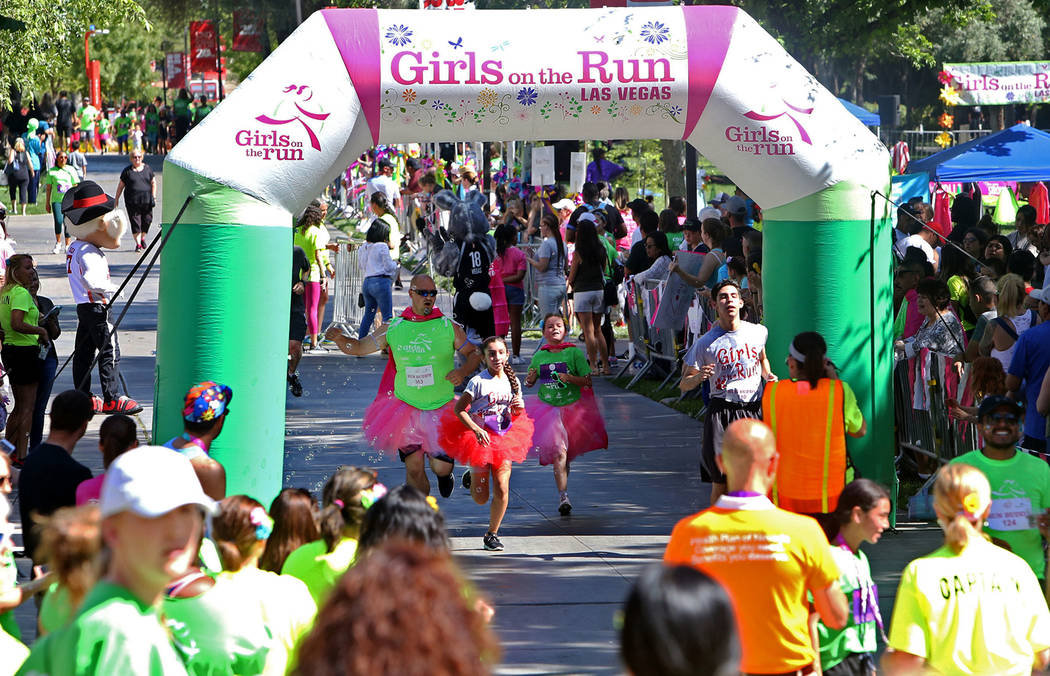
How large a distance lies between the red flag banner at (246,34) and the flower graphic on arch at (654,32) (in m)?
38.1

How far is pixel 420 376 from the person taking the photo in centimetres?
884

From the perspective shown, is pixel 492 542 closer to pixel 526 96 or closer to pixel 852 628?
pixel 526 96

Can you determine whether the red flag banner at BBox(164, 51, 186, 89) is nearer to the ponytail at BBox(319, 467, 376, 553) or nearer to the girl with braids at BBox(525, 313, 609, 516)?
the girl with braids at BBox(525, 313, 609, 516)

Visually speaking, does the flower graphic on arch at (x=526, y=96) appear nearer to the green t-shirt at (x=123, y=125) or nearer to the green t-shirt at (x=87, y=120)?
the green t-shirt at (x=87, y=120)

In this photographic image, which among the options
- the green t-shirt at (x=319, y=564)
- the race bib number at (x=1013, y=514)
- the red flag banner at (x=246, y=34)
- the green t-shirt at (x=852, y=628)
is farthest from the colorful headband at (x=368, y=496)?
the red flag banner at (x=246, y=34)

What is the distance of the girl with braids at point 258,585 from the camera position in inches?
166

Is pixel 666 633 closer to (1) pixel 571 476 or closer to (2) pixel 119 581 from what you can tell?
(2) pixel 119 581

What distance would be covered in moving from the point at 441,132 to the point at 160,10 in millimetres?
44468

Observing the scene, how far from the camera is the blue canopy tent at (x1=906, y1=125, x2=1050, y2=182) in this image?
17.4m

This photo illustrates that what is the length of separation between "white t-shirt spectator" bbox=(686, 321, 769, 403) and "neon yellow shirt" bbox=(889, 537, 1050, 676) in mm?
3804

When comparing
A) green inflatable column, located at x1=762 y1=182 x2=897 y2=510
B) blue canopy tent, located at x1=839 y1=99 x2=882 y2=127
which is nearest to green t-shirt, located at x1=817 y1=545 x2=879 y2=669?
green inflatable column, located at x1=762 y1=182 x2=897 y2=510

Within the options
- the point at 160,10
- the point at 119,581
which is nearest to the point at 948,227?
the point at 119,581

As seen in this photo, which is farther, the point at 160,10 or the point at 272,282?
the point at 160,10

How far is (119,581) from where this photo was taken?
3125mm
